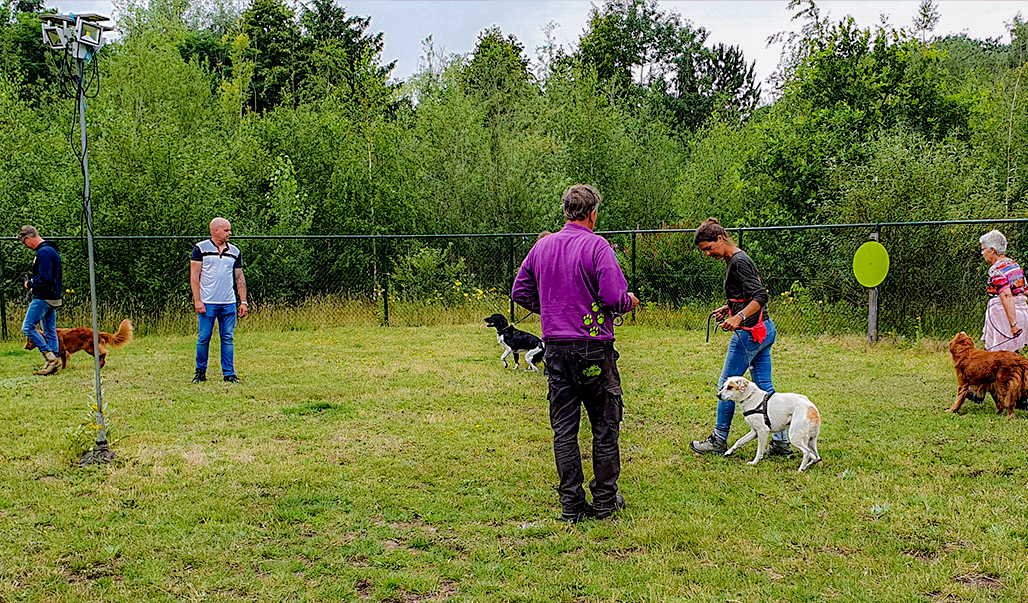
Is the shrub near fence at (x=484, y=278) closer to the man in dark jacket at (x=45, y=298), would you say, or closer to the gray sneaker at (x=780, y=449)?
the man in dark jacket at (x=45, y=298)

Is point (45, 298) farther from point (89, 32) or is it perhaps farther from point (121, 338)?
point (89, 32)

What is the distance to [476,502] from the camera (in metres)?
4.96

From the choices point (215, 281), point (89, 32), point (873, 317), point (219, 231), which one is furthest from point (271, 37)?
point (89, 32)

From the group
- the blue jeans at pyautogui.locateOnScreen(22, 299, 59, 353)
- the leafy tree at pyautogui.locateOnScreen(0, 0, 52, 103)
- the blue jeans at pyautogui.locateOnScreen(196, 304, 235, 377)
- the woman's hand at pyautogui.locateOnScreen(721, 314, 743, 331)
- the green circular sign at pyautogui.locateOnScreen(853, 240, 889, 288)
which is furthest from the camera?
the leafy tree at pyautogui.locateOnScreen(0, 0, 52, 103)

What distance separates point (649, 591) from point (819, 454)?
2.67 meters

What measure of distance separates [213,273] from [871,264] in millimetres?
8031

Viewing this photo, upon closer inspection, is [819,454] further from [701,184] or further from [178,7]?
[178,7]

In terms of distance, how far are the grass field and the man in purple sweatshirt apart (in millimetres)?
278

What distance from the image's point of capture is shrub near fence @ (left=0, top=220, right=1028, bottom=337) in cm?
1111

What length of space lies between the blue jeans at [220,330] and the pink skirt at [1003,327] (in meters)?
7.40

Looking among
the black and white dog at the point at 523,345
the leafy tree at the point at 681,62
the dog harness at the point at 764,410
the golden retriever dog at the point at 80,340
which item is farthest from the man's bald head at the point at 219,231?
the leafy tree at the point at 681,62

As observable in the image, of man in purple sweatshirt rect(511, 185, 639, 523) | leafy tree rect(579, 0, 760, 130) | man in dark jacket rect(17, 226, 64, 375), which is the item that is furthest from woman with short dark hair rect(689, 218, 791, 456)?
leafy tree rect(579, 0, 760, 130)

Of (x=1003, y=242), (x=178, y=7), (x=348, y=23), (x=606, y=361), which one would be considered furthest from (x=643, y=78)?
(x=606, y=361)

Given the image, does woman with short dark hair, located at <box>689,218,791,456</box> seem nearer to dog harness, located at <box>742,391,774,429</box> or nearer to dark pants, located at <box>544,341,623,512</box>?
dog harness, located at <box>742,391,774,429</box>
